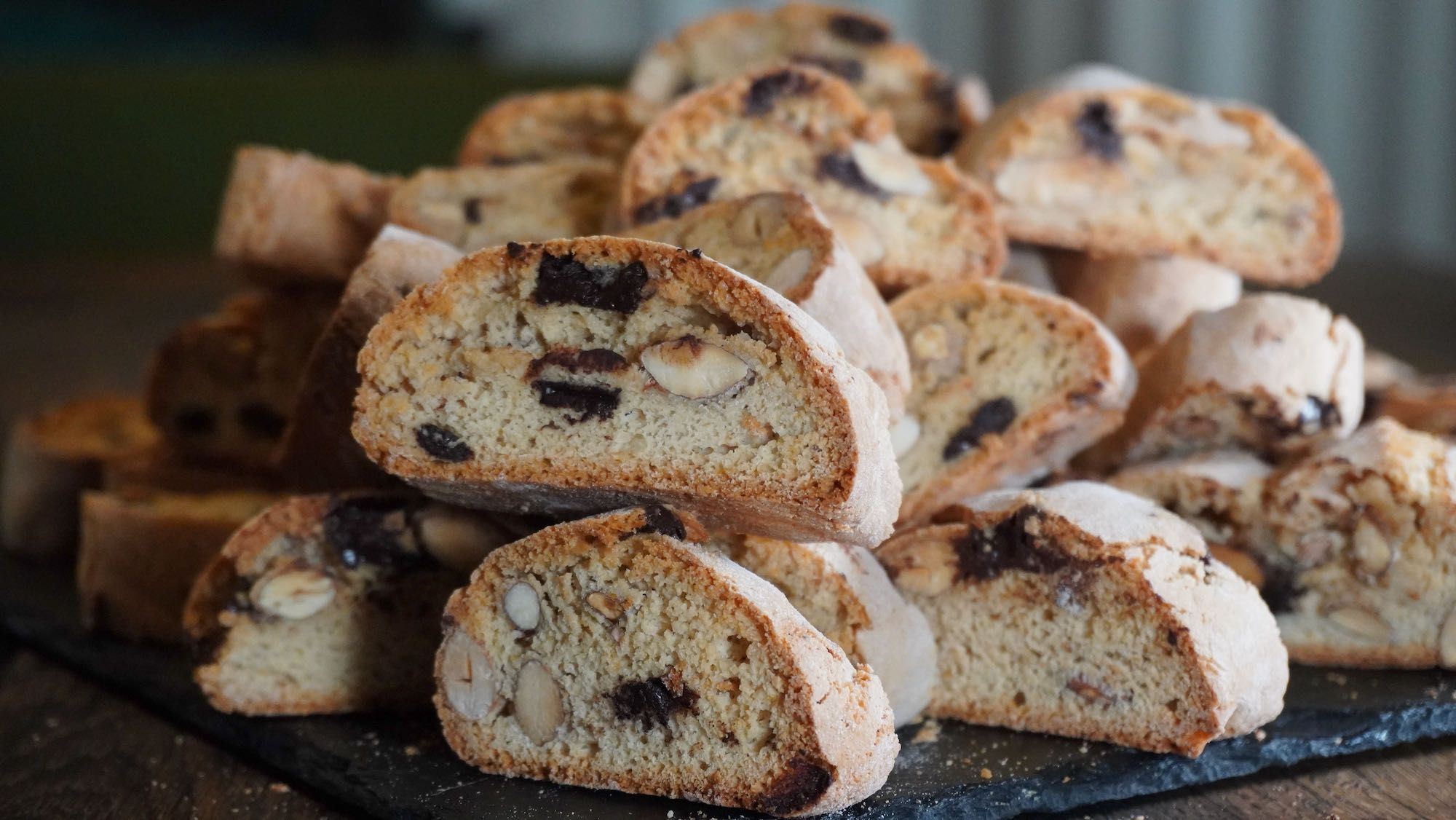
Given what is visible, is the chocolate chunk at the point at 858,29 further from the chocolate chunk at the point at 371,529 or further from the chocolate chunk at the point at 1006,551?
the chocolate chunk at the point at 371,529

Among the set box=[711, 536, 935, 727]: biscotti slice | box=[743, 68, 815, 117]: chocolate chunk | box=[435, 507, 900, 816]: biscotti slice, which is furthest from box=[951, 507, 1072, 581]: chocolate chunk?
box=[743, 68, 815, 117]: chocolate chunk

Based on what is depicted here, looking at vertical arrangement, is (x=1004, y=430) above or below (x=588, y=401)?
below

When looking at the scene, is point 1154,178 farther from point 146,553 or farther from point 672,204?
point 146,553

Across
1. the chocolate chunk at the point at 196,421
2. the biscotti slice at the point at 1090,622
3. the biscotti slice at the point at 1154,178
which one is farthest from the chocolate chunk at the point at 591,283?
the chocolate chunk at the point at 196,421

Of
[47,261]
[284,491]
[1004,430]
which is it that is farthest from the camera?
[47,261]

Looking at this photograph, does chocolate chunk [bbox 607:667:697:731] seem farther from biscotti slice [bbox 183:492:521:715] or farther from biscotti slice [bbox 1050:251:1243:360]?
biscotti slice [bbox 1050:251:1243:360]

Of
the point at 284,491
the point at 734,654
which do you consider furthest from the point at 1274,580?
the point at 284,491

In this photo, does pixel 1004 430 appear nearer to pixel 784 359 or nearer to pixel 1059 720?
pixel 1059 720
